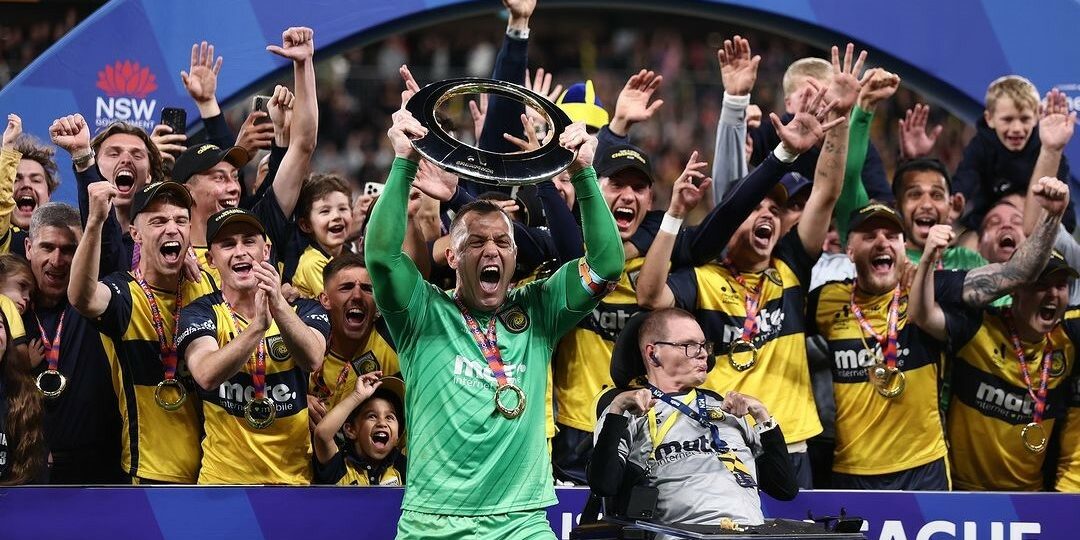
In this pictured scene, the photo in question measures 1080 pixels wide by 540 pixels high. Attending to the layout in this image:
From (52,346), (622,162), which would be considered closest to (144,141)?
(52,346)

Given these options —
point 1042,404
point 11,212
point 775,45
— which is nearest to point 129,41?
point 11,212

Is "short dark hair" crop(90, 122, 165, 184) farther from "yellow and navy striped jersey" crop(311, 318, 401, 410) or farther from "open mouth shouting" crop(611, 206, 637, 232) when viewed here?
"open mouth shouting" crop(611, 206, 637, 232)

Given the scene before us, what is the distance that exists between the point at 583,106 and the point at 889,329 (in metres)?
2.23

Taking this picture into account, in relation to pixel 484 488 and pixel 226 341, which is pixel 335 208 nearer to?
pixel 226 341

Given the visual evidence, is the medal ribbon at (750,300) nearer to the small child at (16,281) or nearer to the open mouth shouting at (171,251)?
the open mouth shouting at (171,251)

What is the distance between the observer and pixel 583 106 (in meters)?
7.75

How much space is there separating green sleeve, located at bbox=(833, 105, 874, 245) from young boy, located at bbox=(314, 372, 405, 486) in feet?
8.34

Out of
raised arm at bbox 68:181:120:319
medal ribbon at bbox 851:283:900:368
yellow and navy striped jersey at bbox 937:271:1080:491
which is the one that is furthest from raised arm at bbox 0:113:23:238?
yellow and navy striped jersey at bbox 937:271:1080:491

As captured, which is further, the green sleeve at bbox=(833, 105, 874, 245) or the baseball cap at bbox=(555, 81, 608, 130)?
the baseball cap at bbox=(555, 81, 608, 130)

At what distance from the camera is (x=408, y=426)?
16.5 ft

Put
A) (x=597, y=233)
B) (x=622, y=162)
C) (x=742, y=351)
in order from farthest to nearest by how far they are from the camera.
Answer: (x=622, y=162), (x=742, y=351), (x=597, y=233)

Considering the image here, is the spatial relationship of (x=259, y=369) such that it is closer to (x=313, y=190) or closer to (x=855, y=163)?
(x=313, y=190)

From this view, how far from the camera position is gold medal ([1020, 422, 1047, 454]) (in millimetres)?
6605

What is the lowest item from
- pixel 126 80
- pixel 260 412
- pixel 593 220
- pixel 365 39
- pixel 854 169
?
pixel 260 412
